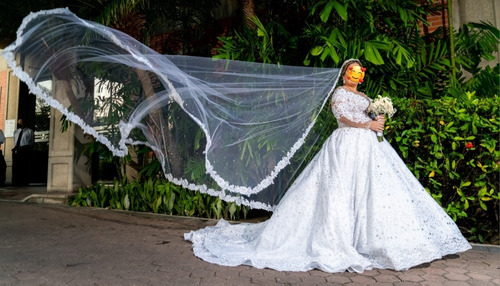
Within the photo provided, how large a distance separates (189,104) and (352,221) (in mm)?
1898

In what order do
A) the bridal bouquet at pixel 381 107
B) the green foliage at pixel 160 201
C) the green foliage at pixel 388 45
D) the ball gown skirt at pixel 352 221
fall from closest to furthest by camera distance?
1. the ball gown skirt at pixel 352 221
2. the bridal bouquet at pixel 381 107
3. the green foliage at pixel 388 45
4. the green foliage at pixel 160 201

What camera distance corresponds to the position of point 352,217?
3467mm

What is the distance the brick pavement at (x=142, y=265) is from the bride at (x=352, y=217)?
0.44 feet

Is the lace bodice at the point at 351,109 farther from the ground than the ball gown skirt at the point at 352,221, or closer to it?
farther from the ground

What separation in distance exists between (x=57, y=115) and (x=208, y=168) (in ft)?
22.0

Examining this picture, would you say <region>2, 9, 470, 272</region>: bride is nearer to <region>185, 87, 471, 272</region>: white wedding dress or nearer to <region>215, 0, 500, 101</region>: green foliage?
<region>185, 87, 471, 272</region>: white wedding dress

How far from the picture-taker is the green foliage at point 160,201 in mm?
6047

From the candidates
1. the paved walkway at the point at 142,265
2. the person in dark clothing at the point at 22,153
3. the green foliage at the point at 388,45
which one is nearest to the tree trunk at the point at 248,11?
the green foliage at the point at 388,45

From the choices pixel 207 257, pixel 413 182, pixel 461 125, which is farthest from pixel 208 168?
pixel 461 125

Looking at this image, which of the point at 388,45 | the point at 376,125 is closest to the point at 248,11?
the point at 388,45

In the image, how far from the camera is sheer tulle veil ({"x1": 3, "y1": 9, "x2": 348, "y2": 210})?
3.60m

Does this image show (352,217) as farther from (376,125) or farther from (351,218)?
(376,125)
